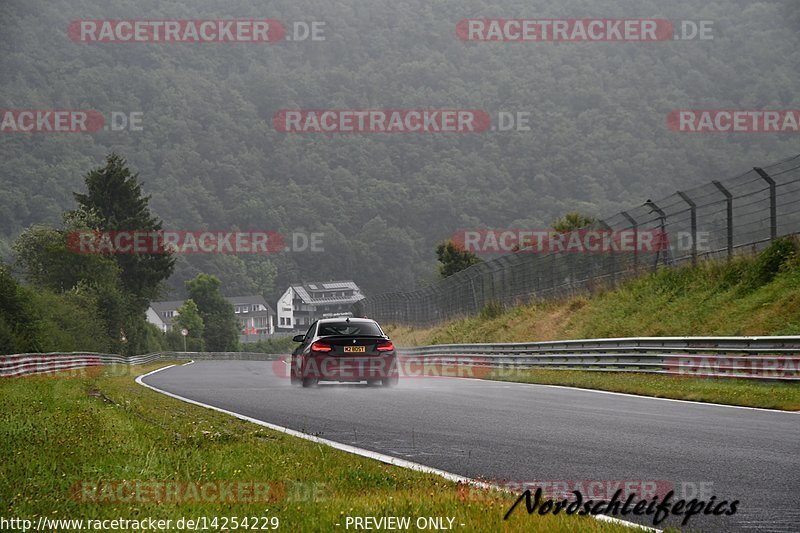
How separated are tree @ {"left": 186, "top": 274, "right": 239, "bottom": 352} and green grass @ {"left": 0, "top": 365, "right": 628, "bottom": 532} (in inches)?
5022

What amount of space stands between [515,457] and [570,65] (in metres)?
189

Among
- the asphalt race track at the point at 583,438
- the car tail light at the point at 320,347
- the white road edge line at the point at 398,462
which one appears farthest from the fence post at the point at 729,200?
the white road edge line at the point at 398,462

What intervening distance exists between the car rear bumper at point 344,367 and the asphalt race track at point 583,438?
2432 millimetres

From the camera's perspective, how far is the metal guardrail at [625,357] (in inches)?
672

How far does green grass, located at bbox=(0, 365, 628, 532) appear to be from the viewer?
5.66m

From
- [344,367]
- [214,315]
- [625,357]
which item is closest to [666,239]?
[625,357]

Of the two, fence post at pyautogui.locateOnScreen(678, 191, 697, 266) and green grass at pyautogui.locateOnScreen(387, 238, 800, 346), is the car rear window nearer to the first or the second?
green grass at pyautogui.locateOnScreen(387, 238, 800, 346)

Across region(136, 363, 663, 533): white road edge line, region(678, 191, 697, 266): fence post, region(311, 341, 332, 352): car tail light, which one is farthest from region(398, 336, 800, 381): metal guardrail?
region(136, 363, 663, 533): white road edge line

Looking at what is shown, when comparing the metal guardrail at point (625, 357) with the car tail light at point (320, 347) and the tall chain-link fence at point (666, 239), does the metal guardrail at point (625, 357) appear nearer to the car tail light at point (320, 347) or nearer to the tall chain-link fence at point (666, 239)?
the tall chain-link fence at point (666, 239)

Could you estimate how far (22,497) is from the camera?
19.8 feet

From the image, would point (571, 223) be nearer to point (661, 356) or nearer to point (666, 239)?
point (666, 239)

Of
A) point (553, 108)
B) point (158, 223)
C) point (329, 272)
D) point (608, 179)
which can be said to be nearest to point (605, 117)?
point (553, 108)

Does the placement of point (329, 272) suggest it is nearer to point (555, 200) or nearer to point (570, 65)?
point (555, 200)

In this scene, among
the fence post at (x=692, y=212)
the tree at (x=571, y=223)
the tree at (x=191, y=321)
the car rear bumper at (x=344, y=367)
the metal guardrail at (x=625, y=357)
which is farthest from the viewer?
the tree at (x=191, y=321)
